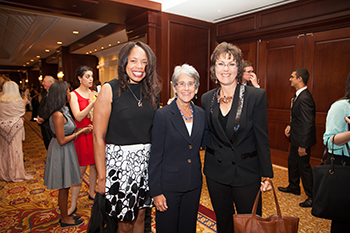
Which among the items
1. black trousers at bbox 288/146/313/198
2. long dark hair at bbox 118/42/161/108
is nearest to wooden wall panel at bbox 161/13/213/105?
black trousers at bbox 288/146/313/198

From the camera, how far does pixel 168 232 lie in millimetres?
1697

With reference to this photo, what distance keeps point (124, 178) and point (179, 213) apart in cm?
51

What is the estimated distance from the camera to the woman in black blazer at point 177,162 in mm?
1654

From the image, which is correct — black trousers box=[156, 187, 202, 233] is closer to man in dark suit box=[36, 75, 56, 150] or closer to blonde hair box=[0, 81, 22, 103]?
man in dark suit box=[36, 75, 56, 150]

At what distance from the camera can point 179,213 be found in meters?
1.75

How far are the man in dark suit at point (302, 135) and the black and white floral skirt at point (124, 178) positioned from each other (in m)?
2.62

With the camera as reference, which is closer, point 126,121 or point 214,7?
point 126,121

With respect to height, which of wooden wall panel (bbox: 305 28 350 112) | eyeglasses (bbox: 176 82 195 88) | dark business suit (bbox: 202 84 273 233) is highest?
wooden wall panel (bbox: 305 28 350 112)

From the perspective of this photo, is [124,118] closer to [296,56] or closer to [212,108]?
[212,108]

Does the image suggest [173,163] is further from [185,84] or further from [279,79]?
[279,79]

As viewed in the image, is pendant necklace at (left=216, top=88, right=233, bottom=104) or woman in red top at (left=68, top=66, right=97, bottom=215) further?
woman in red top at (left=68, top=66, right=97, bottom=215)

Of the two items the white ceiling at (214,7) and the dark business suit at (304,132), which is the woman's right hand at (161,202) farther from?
the white ceiling at (214,7)

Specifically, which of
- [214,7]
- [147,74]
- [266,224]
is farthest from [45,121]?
[214,7]

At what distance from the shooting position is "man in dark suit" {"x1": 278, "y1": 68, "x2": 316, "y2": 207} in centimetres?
326
